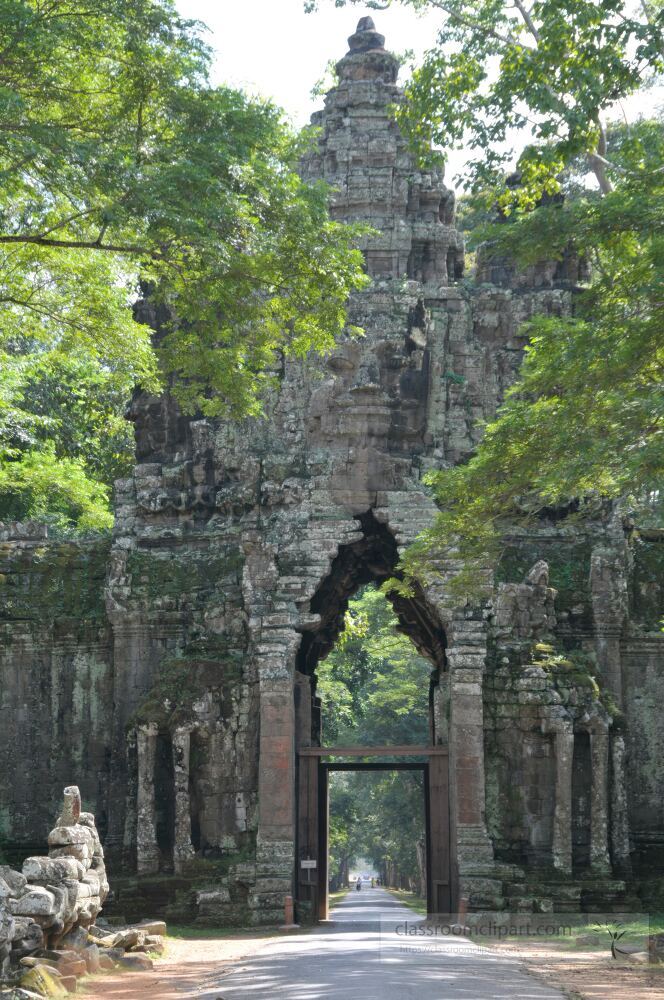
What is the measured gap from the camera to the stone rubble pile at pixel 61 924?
1251 cm

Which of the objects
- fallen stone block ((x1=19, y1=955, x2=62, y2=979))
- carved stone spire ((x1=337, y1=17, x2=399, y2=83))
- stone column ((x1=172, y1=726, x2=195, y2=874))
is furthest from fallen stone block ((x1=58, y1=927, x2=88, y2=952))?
carved stone spire ((x1=337, y1=17, x2=399, y2=83))

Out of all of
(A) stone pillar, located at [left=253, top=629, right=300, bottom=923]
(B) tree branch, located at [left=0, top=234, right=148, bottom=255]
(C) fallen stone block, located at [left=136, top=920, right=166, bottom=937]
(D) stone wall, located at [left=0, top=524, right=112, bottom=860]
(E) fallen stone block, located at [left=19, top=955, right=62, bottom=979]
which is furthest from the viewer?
(D) stone wall, located at [left=0, top=524, right=112, bottom=860]

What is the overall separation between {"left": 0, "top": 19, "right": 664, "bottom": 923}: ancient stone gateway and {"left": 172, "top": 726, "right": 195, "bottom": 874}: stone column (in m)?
0.05

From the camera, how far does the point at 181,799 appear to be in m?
21.6

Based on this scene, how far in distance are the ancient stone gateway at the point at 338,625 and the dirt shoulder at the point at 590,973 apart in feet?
12.3

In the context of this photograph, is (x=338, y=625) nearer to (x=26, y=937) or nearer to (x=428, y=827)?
(x=428, y=827)

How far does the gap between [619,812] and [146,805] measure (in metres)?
7.46

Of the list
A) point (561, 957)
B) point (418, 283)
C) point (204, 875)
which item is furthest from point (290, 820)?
point (418, 283)

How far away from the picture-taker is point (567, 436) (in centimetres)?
1530

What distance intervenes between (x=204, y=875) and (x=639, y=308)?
443 inches

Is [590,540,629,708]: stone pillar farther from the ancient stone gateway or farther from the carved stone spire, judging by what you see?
the carved stone spire

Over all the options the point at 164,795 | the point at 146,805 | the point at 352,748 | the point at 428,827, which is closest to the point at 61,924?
the point at 146,805

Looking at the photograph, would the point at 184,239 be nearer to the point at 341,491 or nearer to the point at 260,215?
the point at 260,215

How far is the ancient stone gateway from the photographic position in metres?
21.4
